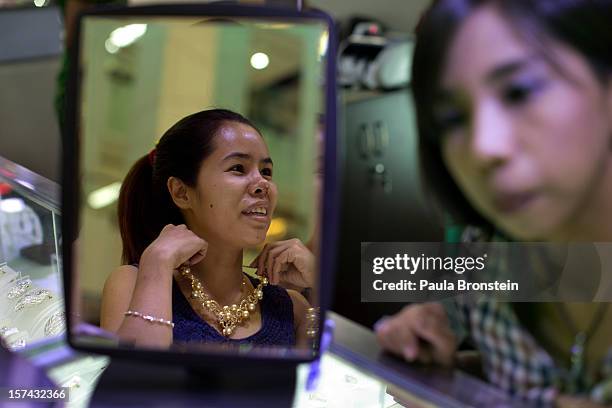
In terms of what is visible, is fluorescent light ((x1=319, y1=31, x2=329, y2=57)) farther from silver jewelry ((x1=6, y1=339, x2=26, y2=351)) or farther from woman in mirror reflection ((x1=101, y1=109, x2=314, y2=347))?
silver jewelry ((x1=6, y1=339, x2=26, y2=351))

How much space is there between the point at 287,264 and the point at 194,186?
122 millimetres

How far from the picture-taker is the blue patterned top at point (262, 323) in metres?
0.63

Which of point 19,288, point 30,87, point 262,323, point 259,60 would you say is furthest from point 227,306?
point 30,87

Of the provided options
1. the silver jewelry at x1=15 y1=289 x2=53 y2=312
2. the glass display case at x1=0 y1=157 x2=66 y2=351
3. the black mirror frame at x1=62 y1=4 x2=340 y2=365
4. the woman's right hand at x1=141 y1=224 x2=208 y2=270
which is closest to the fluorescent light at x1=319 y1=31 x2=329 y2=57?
the black mirror frame at x1=62 y1=4 x2=340 y2=365

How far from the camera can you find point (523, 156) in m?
0.54

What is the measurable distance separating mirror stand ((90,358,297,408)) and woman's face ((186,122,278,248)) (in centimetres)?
13

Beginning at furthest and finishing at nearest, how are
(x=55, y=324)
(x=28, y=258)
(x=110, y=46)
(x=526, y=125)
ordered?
(x=28, y=258)
(x=55, y=324)
(x=110, y=46)
(x=526, y=125)

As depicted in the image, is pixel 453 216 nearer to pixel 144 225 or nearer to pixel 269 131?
pixel 269 131

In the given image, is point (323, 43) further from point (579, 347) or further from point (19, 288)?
point (19, 288)

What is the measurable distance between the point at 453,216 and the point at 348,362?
187 mm

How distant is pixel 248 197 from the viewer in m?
0.62

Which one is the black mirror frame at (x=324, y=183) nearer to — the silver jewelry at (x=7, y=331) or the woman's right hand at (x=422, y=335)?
the woman's right hand at (x=422, y=335)

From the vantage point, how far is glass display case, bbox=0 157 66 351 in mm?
772

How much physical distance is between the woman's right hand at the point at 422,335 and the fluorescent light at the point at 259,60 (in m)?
0.28
